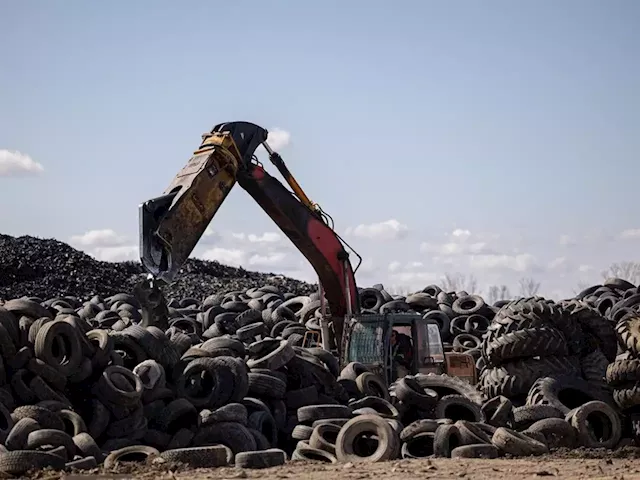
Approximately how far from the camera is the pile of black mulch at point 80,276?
33.6 metres

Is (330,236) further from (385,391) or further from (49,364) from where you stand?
(49,364)

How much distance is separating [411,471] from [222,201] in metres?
7.73

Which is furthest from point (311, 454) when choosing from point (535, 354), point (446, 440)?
point (535, 354)

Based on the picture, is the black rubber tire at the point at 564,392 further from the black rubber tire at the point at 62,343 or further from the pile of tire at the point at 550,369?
the black rubber tire at the point at 62,343

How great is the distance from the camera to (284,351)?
14.8m

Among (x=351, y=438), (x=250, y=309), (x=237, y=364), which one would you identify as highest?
(x=250, y=309)

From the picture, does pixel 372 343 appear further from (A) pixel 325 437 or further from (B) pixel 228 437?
(B) pixel 228 437

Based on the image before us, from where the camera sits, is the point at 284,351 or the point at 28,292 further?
the point at 28,292

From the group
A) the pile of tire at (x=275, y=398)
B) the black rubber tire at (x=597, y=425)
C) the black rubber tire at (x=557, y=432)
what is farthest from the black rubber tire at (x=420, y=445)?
the black rubber tire at (x=597, y=425)

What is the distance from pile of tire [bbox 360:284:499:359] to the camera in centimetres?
2256

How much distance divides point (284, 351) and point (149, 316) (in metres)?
2.34

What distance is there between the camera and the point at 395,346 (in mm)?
16641

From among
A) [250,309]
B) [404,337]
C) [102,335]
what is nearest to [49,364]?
[102,335]

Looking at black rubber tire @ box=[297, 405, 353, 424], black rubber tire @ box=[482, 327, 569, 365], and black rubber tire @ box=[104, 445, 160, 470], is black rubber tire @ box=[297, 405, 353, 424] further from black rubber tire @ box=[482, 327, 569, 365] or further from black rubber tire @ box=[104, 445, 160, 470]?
black rubber tire @ box=[482, 327, 569, 365]
